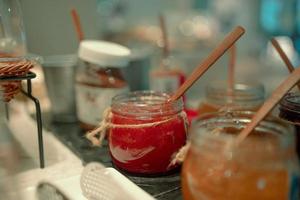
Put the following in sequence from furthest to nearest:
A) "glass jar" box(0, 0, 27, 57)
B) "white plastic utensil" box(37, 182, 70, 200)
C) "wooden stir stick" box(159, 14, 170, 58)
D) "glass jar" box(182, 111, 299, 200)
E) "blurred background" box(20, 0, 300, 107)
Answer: "blurred background" box(20, 0, 300, 107) < "wooden stir stick" box(159, 14, 170, 58) < "glass jar" box(0, 0, 27, 57) < "white plastic utensil" box(37, 182, 70, 200) < "glass jar" box(182, 111, 299, 200)

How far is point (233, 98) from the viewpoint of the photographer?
62 centimetres

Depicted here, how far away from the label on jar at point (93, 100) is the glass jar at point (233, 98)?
6.0 inches

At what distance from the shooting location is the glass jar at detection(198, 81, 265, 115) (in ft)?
1.97

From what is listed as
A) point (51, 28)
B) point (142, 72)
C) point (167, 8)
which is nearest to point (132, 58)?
point (142, 72)

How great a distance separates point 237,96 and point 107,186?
0.30 m

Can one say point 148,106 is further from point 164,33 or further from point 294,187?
point 164,33

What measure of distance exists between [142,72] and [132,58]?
4 centimetres

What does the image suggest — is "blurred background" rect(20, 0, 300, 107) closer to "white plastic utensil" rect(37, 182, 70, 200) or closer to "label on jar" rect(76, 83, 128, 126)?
"label on jar" rect(76, 83, 128, 126)

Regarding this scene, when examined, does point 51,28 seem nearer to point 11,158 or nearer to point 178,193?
point 11,158

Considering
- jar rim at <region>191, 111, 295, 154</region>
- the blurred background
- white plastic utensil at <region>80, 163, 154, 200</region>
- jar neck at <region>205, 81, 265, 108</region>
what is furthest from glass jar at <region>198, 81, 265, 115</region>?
the blurred background

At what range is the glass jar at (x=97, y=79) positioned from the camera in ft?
2.10

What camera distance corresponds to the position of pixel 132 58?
78 centimetres

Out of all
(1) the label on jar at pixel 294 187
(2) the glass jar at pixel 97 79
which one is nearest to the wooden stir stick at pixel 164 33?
(2) the glass jar at pixel 97 79

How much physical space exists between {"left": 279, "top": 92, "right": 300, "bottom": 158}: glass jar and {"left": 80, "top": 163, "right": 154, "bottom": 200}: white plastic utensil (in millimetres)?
212
